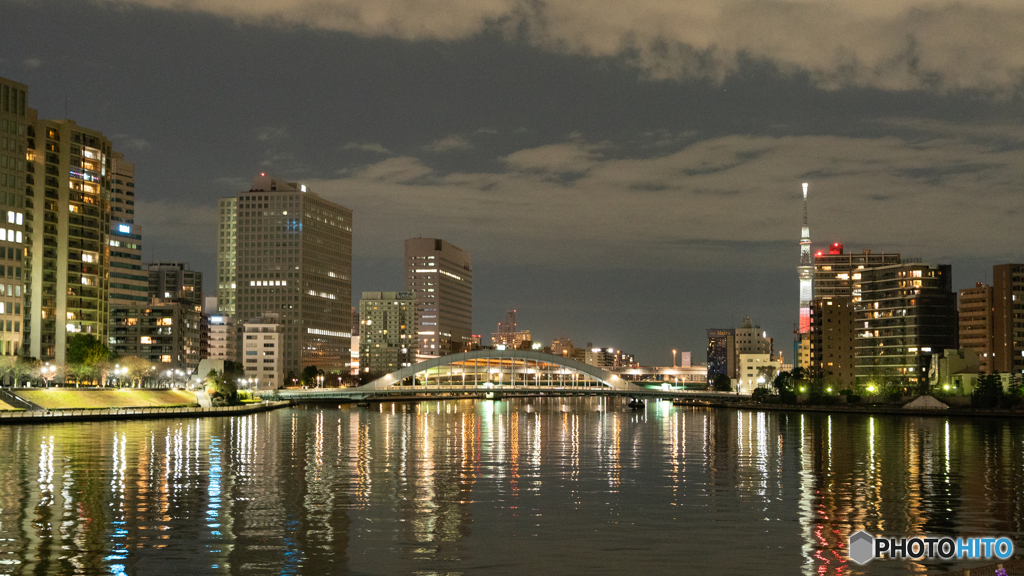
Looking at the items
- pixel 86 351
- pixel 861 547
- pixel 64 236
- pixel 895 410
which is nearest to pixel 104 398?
pixel 86 351

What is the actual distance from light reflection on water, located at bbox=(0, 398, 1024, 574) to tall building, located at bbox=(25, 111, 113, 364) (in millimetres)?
85565

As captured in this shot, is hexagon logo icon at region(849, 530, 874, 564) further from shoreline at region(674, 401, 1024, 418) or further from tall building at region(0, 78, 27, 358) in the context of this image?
tall building at region(0, 78, 27, 358)

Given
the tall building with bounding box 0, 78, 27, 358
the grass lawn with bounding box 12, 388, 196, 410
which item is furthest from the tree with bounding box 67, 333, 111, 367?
the grass lawn with bounding box 12, 388, 196, 410

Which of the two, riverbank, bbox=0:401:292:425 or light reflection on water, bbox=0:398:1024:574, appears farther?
riverbank, bbox=0:401:292:425

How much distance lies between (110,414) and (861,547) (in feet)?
332

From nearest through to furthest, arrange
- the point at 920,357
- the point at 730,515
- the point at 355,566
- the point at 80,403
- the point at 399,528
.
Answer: the point at 355,566 → the point at 399,528 → the point at 730,515 → the point at 80,403 → the point at 920,357

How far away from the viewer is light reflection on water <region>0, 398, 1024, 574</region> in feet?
90.3

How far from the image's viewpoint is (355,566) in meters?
26.3

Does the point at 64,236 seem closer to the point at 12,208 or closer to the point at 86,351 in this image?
the point at 12,208

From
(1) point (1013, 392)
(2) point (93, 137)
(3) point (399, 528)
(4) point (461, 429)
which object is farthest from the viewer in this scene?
(2) point (93, 137)

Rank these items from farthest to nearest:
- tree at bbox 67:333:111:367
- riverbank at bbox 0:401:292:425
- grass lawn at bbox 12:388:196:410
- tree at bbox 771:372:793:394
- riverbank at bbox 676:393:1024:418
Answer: tree at bbox 771:372:793:394 → riverbank at bbox 676:393:1024:418 → tree at bbox 67:333:111:367 → grass lawn at bbox 12:388:196:410 → riverbank at bbox 0:401:292:425

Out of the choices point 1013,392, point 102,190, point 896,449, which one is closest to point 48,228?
point 102,190

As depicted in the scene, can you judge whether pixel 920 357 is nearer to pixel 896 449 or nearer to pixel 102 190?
pixel 896 449

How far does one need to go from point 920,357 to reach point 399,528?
18499cm
